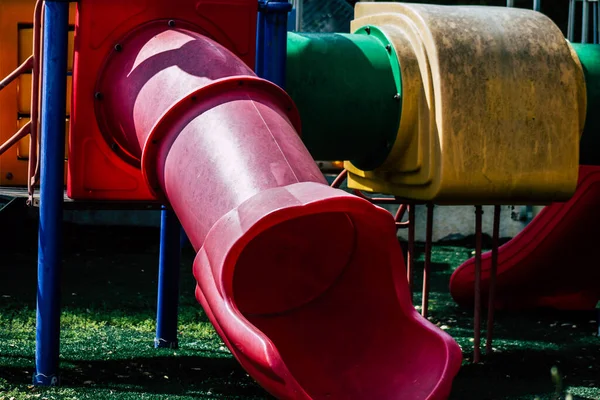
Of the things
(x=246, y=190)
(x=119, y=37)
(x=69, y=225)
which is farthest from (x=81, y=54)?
(x=69, y=225)

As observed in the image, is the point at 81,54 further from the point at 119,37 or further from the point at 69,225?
the point at 69,225

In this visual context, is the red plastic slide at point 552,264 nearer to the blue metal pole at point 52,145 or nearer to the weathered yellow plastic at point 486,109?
the weathered yellow plastic at point 486,109

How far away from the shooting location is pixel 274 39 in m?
5.09

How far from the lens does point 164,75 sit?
4449 mm

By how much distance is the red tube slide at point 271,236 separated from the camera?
3494 mm

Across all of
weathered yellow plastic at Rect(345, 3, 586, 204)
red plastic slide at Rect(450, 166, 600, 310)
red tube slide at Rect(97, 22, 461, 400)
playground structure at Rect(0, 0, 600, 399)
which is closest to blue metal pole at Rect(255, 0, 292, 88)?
playground structure at Rect(0, 0, 600, 399)

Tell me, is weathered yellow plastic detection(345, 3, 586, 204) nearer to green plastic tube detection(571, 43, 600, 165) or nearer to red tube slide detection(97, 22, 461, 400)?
green plastic tube detection(571, 43, 600, 165)

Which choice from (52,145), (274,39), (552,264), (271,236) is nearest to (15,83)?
(52,145)

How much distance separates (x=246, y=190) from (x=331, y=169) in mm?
4750

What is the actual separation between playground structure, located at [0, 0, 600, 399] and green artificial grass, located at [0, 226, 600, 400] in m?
0.29

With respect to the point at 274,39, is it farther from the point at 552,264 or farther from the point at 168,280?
the point at 552,264

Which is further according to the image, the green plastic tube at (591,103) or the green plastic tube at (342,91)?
the green plastic tube at (591,103)

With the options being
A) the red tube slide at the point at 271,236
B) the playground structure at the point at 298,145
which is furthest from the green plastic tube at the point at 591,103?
the red tube slide at the point at 271,236

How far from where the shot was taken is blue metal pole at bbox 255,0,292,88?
16.7ft
